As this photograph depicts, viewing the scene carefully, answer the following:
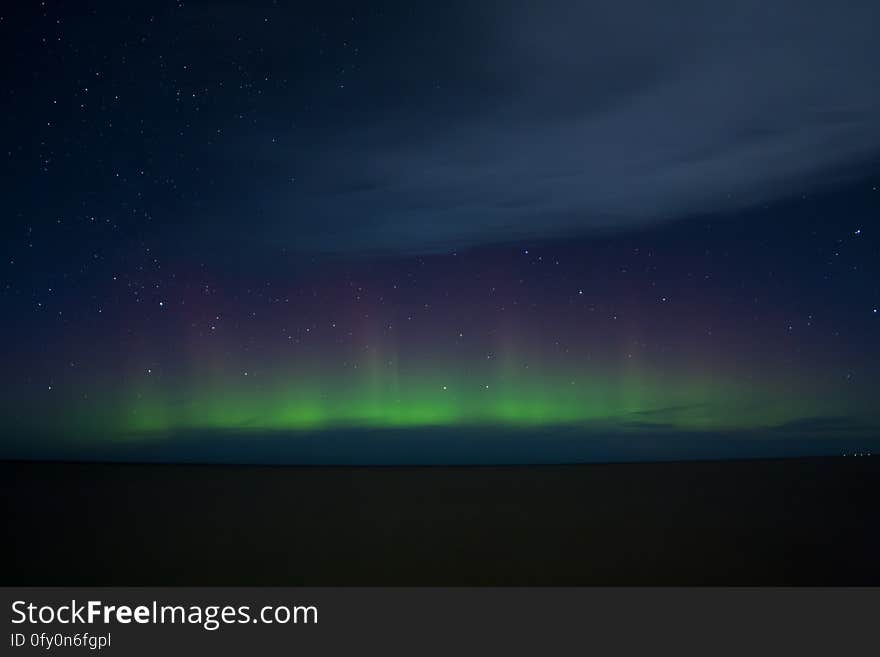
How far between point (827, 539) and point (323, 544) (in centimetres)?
292

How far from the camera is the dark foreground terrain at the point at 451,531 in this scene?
10.5ft

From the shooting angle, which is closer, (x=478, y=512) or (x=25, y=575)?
(x=25, y=575)

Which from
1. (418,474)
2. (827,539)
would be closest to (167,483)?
(418,474)

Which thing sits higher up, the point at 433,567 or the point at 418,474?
the point at 418,474

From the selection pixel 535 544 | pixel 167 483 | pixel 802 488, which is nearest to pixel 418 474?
pixel 167 483

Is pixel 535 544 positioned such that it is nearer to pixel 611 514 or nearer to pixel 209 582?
pixel 611 514

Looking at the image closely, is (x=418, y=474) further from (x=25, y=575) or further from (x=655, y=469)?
(x=25, y=575)

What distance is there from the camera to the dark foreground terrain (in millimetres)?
3195

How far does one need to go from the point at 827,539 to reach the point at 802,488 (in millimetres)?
2706

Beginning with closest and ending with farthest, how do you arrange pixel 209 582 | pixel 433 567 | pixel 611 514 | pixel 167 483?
pixel 209 582 < pixel 433 567 < pixel 611 514 < pixel 167 483

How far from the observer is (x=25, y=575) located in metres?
3.13

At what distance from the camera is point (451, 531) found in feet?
13.8
